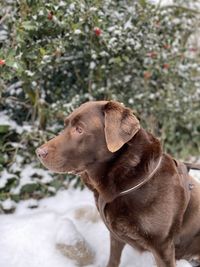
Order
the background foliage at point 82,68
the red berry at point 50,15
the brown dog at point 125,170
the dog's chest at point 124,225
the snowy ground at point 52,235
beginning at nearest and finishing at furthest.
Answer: the brown dog at point 125,170, the dog's chest at point 124,225, the snowy ground at point 52,235, the red berry at point 50,15, the background foliage at point 82,68

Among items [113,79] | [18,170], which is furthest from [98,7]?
[18,170]

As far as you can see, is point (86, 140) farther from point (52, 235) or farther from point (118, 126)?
point (52, 235)

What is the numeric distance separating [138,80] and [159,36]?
0.49 m

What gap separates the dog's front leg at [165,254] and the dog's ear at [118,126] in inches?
27.8

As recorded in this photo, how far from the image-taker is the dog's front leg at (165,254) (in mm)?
2637

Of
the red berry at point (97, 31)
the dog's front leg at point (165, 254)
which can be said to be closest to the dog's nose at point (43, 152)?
the dog's front leg at point (165, 254)

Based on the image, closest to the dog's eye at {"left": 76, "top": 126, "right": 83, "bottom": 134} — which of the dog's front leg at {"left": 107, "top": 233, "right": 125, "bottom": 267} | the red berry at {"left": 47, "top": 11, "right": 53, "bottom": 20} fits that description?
the dog's front leg at {"left": 107, "top": 233, "right": 125, "bottom": 267}

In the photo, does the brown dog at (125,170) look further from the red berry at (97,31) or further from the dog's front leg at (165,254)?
the red berry at (97,31)

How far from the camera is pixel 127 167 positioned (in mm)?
2498

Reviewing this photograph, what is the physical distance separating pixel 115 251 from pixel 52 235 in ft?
2.10

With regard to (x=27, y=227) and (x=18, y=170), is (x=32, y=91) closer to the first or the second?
(x=18, y=170)

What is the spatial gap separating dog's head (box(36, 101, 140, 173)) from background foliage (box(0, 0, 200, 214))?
970mm

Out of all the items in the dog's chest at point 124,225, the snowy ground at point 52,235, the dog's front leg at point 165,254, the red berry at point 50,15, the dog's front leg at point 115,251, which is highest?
the red berry at point 50,15

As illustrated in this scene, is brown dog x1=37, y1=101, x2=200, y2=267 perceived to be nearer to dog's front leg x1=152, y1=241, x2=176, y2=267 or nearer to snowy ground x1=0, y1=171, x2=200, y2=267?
dog's front leg x1=152, y1=241, x2=176, y2=267
